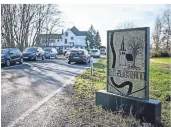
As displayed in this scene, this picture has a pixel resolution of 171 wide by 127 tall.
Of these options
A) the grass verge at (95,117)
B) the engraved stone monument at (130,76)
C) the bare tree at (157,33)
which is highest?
the bare tree at (157,33)

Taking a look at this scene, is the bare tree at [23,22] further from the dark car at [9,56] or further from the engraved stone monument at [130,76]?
the engraved stone monument at [130,76]

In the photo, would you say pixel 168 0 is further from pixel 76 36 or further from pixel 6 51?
pixel 76 36

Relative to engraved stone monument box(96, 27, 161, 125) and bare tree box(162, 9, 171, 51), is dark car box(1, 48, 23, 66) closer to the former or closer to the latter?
engraved stone monument box(96, 27, 161, 125)

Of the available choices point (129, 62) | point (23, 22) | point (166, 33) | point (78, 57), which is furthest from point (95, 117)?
point (166, 33)

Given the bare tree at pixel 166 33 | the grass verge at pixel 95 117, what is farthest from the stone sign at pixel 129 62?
the bare tree at pixel 166 33

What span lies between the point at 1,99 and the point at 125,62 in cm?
374

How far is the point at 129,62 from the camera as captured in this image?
5.48 metres

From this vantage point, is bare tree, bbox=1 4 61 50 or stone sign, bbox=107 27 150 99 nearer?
stone sign, bbox=107 27 150 99

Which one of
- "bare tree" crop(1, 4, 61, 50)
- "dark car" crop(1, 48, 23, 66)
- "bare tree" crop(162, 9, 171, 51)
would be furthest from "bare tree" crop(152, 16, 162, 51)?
"dark car" crop(1, 48, 23, 66)

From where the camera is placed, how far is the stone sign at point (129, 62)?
5164 millimetres

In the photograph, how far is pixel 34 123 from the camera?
4.63 meters

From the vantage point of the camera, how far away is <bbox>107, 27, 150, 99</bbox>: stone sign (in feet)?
16.9

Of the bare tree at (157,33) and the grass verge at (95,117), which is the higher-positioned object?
the bare tree at (157,33)

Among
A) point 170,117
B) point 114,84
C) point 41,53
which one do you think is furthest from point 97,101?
point 41,53
